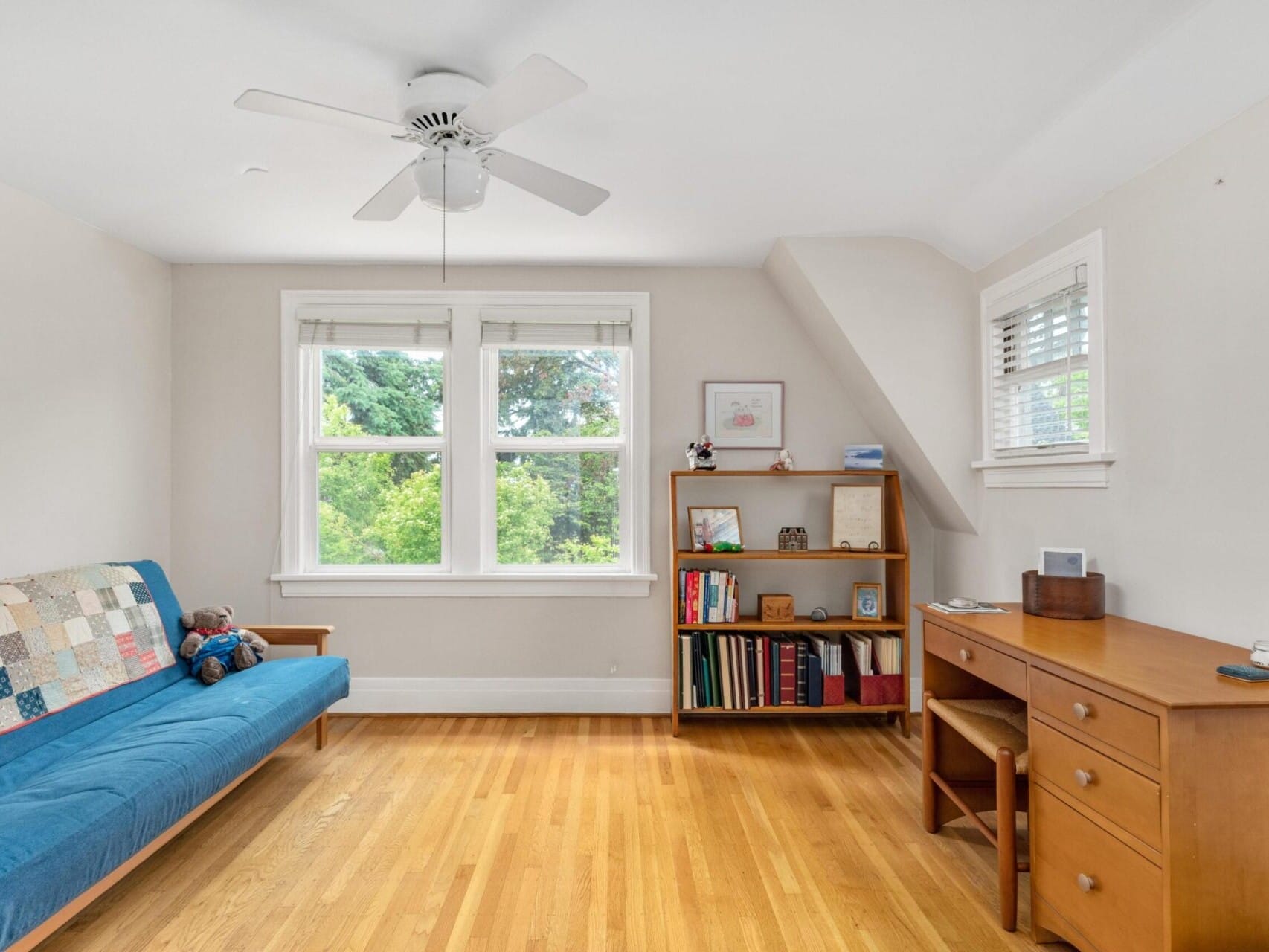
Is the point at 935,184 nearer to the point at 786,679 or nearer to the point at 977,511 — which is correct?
the point at 977,511

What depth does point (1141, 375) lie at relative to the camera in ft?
7.59

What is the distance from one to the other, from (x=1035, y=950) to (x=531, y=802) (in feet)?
5.50

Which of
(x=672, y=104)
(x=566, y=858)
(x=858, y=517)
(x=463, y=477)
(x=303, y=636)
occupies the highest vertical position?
(x=672, y=104)

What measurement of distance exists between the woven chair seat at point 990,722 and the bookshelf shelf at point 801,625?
3.33 ft

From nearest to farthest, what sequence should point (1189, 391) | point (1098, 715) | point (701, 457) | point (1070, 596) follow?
point (1098, 715)
point (1189, 391)
point (1070, 596)
point (701, 457)

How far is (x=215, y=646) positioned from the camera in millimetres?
3164

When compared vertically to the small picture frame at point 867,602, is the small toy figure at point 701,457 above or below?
above

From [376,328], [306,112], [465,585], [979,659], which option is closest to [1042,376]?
[979,659]

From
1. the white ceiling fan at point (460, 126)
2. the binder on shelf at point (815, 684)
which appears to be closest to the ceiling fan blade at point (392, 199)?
the white ceiling fan at point (460, 126)

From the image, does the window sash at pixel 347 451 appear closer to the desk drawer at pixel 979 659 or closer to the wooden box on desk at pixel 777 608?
the wooden box on desk at pixel 777 608

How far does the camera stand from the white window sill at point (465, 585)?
3.82m

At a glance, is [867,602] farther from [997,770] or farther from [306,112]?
[306,112]

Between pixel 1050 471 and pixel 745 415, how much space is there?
58.3 inches

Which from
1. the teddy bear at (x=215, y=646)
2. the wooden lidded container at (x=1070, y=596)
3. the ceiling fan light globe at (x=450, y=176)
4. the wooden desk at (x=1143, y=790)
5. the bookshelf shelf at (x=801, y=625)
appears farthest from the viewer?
the bookshelf shelf at (x=801, y=625)
